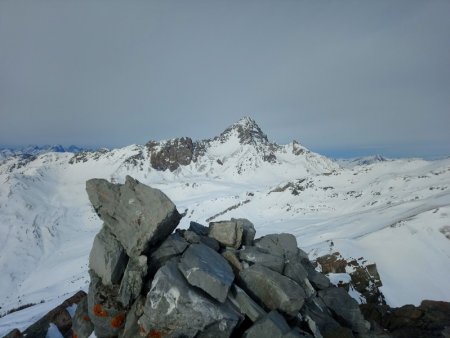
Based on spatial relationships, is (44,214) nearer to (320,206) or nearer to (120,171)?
(120,171)

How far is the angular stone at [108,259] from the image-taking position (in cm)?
1529

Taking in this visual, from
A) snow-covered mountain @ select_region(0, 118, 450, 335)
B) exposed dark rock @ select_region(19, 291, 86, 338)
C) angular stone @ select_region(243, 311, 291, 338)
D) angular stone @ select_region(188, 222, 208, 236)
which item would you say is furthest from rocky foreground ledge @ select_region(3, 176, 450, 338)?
snow-covered mountain @ select_region(0, 118, 450, 335)

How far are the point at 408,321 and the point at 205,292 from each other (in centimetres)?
1601

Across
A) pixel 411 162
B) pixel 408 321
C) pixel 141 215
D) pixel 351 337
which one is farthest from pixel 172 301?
pixel 411 162

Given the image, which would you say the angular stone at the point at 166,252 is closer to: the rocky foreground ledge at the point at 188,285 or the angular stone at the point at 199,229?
the rocky foreground ledge at the point at 188,285

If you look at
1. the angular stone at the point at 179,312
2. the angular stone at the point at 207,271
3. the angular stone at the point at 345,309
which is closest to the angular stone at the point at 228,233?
the angular stone at the point at 207,271

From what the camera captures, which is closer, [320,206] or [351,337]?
[351,337]

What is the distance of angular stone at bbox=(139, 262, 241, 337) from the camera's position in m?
12.9

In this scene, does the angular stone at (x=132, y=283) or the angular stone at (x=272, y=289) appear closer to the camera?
the angular stone at (x=132, y=283)

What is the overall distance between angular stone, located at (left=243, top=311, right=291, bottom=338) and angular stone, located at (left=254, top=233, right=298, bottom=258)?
551 cm

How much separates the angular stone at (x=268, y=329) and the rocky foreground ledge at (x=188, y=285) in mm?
39

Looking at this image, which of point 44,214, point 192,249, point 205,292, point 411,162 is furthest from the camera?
point 44,214

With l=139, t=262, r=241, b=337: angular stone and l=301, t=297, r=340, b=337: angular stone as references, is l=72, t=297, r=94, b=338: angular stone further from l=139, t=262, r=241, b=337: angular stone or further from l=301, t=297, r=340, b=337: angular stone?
l=301, t=297, r=340, b=337: angular stone

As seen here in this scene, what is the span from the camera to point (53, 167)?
191 m
